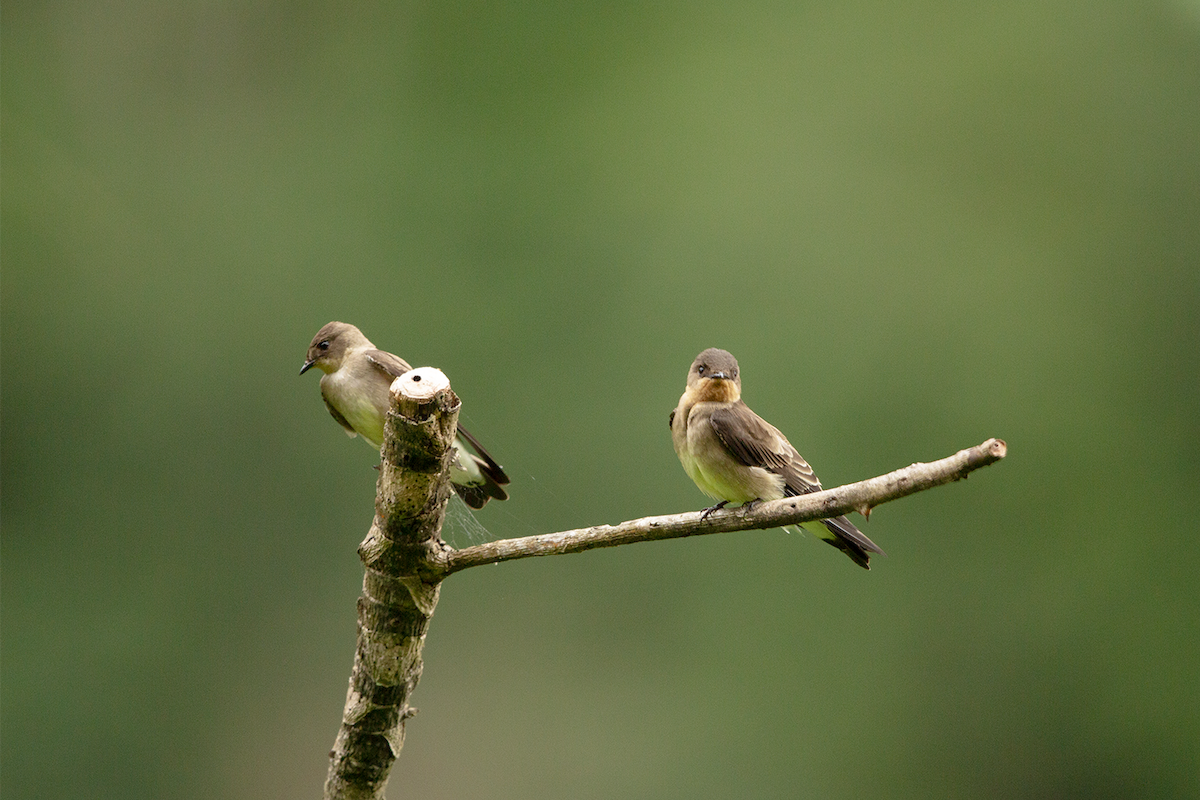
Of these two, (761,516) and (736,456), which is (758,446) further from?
(761,516)

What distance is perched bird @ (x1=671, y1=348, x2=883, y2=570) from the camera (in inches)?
107

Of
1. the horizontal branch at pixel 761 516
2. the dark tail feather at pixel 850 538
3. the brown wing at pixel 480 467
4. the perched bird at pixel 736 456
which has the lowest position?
the horizontal branch at pixel 761 516

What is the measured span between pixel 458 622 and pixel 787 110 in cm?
384

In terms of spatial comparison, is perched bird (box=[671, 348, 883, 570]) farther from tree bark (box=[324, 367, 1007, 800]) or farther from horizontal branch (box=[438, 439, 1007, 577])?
horizontal branch (box=[438, 439, 1007, 577])

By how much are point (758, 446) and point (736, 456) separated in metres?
0.07

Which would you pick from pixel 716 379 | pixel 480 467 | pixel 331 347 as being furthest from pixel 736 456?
pixel 331 347

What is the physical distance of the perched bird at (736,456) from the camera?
8.89ft

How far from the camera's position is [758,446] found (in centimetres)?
273

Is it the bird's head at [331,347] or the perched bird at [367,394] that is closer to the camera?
the perched bird at [367,394]

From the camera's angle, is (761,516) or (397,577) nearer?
(761,516)

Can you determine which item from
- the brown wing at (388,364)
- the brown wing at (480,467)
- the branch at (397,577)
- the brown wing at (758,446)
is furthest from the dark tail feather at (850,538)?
the brown wing at (388,364)

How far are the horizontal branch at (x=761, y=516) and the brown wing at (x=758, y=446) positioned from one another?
1.78ft

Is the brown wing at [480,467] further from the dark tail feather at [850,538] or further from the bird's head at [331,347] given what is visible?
the dark tail feather at [850,538]

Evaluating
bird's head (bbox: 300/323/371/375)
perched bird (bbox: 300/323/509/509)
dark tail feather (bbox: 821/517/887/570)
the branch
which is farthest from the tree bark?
bird's head (bbox: 300/323/371/375)
